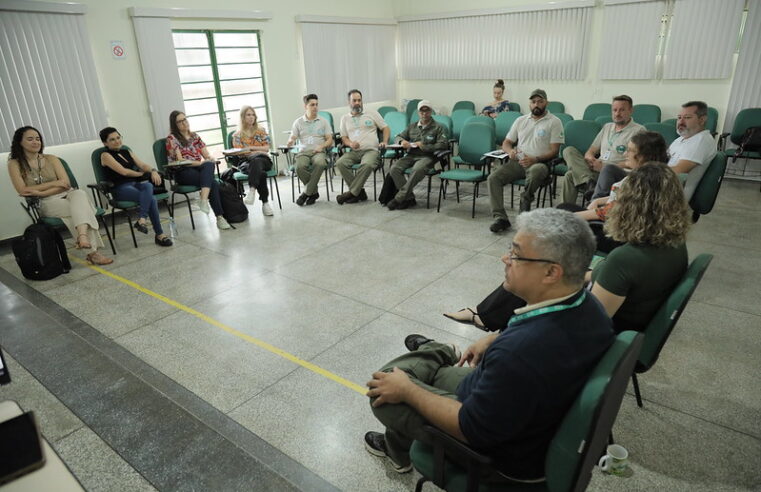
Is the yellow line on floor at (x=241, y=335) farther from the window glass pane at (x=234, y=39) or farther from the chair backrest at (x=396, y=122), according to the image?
the chair backrest at (x=396, y=122)

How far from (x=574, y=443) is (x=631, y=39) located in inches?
302

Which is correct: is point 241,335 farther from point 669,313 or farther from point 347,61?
point 347,61

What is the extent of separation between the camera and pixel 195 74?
7.02 meters

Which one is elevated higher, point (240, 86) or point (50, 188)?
point (240, 86)

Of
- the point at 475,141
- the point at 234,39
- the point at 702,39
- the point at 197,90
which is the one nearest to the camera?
the point at 475,141

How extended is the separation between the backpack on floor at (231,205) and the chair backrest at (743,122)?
654 cm

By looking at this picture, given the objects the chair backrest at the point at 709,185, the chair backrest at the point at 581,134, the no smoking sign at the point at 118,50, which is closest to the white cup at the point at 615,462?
the chair backrest at the point at 709,185

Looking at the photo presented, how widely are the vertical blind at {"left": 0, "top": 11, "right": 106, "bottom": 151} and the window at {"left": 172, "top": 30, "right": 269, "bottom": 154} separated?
1.28 metres

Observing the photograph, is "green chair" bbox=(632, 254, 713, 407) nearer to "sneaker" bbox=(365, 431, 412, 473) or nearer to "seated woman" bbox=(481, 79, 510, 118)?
"sneaker" bbox=(365, 431, 412, 473)

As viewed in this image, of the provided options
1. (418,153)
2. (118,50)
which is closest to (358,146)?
(418,153)

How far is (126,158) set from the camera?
5207 millimetres

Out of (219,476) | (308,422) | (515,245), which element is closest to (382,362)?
(308,422)

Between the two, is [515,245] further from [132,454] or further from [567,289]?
[132,454]

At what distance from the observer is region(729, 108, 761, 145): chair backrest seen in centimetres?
638
